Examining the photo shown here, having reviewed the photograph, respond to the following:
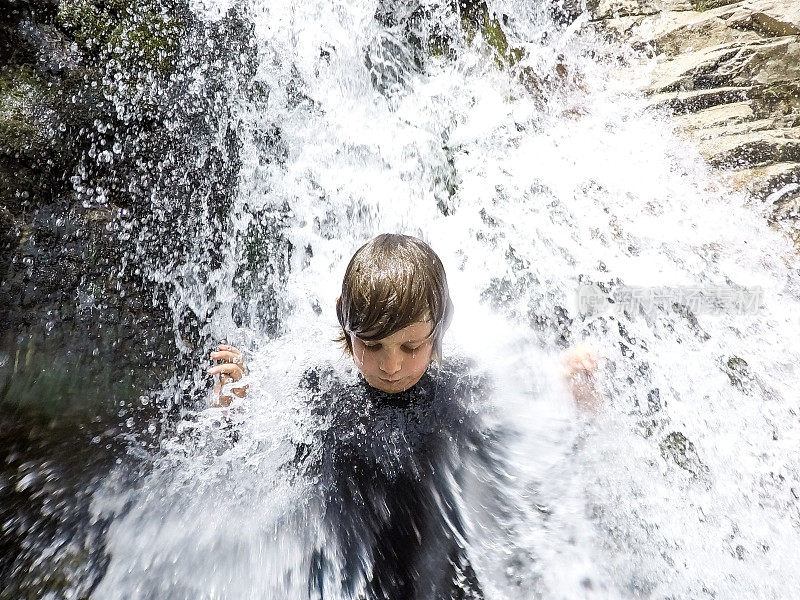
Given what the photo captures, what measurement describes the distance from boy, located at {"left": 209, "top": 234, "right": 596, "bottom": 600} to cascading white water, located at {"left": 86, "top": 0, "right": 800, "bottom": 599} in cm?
9

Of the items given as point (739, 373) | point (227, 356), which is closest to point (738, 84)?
point (739, 373)

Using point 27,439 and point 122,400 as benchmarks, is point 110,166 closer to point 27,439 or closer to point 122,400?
point 122,400

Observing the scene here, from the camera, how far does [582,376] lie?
205cm

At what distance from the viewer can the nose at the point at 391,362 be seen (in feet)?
4.66

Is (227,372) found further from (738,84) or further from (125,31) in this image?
(738,84)

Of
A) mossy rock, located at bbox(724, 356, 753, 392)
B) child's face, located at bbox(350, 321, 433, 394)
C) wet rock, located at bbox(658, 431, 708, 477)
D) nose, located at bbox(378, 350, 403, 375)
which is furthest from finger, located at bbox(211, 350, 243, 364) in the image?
mossy rock, located at bbox(724, 356, 753, 392)

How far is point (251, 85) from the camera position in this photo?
275cm

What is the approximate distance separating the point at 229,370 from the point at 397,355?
2.90 feet

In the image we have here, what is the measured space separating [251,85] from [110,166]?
0.95 meters

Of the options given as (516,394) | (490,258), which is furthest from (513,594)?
(490,258)

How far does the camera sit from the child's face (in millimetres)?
1402

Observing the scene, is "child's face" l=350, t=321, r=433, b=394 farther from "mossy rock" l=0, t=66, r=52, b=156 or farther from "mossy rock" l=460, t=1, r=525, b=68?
"mossy rock" l=460, t=1, r=525, b=68

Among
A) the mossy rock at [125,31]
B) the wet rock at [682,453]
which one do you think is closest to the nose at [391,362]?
the wet rock at [682,453]

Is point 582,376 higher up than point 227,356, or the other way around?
point 227,356
